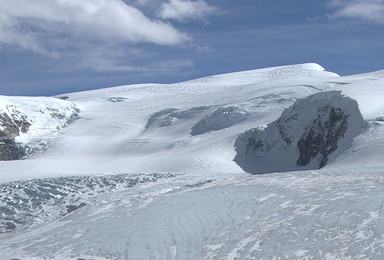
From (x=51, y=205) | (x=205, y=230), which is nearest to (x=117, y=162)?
(x=51, y=205)

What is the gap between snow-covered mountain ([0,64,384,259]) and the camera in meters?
7.61

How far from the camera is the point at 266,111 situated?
2616 centimetres

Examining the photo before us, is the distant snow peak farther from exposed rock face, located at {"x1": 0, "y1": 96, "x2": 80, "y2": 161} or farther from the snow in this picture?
the snow

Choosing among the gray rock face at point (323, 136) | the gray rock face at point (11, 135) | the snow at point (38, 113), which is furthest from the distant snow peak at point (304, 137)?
the snow at point (38, 113)

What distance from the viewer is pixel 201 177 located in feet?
50.9

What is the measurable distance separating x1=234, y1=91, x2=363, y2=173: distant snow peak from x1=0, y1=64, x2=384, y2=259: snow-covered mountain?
0.18 ft

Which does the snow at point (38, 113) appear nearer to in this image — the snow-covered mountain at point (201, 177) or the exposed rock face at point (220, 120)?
the snow-covered mountain at point (201, 177)

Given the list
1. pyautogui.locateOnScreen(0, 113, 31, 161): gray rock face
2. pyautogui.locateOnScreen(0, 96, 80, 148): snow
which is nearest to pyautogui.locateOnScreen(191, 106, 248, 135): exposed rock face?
pyautogui.locateOnScreen(0, 96, 80, 148): snow

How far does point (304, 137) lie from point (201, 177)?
6.24m

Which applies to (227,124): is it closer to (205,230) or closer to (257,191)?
(257,191)

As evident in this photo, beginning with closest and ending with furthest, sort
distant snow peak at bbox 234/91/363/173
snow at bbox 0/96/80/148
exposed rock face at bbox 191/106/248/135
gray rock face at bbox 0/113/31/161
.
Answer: distant snow peak at bbox 234/91/363/173 < exposed rock face at bbox 191/106/248/135 < gray rock face at bbox 0/113/31/161 < snow at bbox 0/96/80/148

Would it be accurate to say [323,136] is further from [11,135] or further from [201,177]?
[11,135]

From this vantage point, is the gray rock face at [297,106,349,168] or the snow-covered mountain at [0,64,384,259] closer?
the snow-covered mountain at [0,64,384,259]

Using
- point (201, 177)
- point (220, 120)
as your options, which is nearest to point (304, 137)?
point (201, 177)
